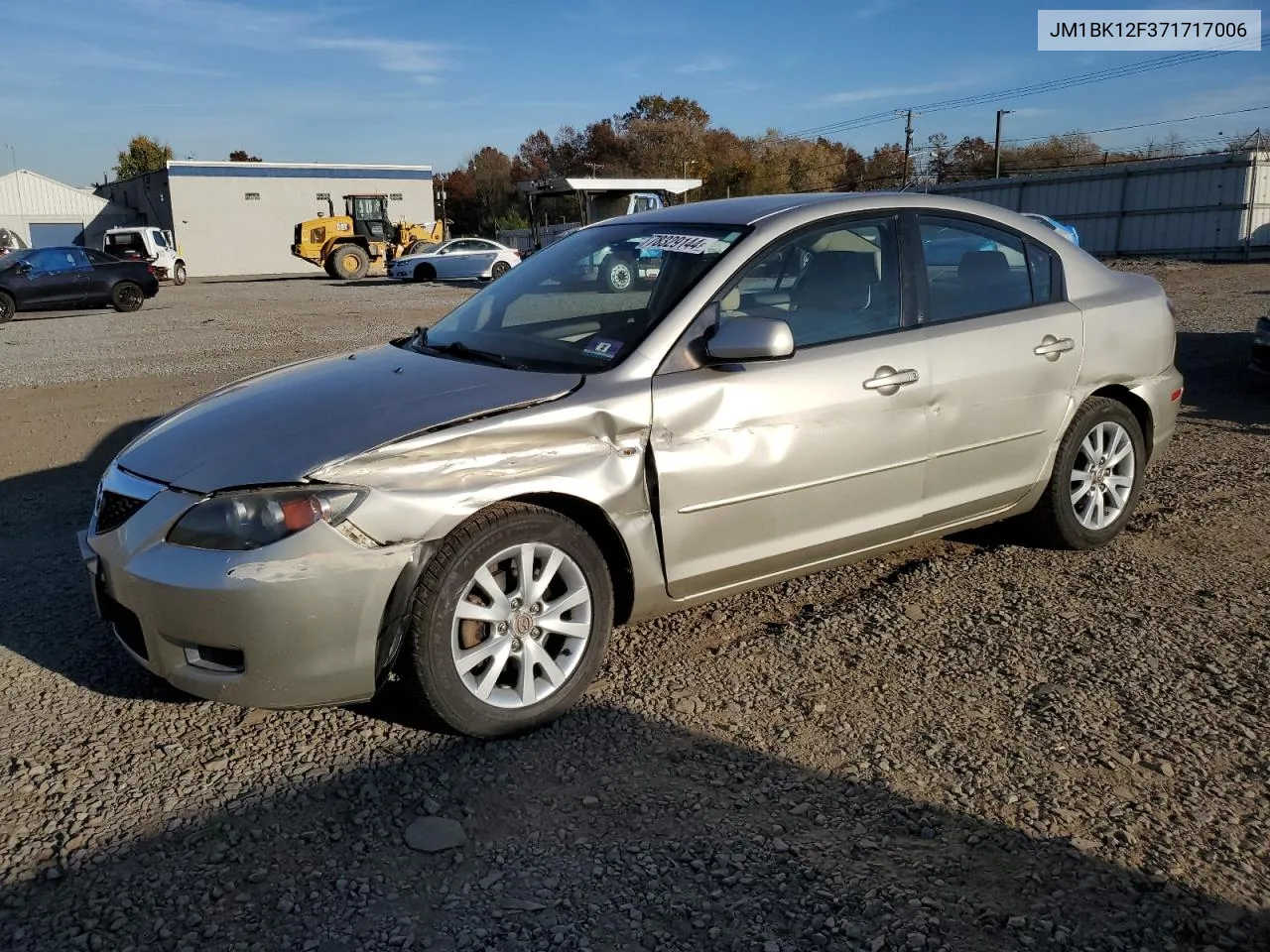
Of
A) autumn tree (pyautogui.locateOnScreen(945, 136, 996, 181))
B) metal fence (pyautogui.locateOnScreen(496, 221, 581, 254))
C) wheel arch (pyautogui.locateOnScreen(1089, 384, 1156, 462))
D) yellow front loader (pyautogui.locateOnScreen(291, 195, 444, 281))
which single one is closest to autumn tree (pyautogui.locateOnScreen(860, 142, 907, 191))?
autumn tree (pyautogui.locateOnScreen(945, 136, 996, 181))

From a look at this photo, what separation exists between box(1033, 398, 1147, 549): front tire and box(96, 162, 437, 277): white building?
2024 inches

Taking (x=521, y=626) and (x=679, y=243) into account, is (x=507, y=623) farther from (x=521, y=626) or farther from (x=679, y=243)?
(x=679, y=243)

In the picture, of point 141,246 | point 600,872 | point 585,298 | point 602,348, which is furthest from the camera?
point 141,246

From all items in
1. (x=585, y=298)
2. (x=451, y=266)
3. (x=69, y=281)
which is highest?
(x=585, y=298)

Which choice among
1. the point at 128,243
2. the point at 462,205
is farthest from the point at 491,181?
the point at 128,243

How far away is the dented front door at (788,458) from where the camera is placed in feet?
11.5

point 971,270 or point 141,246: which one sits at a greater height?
point 141,246

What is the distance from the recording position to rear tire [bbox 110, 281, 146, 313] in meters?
21.3

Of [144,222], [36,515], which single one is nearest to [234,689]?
[36,515]

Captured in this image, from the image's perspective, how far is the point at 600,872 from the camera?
8.57 feet

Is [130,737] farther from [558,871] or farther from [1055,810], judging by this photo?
[1055,810]

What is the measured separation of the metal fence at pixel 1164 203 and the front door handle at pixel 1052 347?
2523cm

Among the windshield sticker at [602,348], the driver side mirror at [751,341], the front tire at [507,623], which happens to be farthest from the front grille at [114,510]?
the driver side mirror at [751,341]

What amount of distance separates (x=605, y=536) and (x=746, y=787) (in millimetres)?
947
